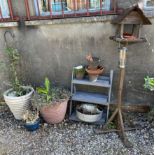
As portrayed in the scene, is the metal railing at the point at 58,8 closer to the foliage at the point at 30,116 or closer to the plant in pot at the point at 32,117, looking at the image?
the plant in pot at the point at 32,117

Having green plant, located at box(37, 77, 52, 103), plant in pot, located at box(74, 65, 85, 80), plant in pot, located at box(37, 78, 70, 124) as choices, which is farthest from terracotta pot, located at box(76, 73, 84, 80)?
green plant, located at box(37, 77, 52, 103)

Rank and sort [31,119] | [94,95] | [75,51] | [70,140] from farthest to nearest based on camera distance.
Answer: [94,95] → [75,51] → [31,119] → [70,140]

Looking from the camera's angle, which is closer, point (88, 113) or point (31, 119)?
point (31, 119)

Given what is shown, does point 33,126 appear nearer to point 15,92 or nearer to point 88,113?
point 15,92

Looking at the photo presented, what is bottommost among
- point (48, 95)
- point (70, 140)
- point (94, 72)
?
point (70, 140)

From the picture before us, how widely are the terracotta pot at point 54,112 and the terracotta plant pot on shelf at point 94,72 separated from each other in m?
0.51

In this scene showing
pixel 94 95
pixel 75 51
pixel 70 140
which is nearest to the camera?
pixel 70 140

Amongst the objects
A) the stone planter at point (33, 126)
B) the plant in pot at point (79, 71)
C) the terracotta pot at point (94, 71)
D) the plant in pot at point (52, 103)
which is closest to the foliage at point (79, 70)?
the plant in pot at point (79, 71)

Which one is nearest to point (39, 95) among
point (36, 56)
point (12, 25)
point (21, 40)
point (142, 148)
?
point (36, 56)

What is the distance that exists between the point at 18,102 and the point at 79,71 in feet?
3.36

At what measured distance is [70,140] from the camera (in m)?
2.63

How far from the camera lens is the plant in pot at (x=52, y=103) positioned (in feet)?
8.73

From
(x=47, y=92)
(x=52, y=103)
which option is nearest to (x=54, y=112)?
(x=52, y=103)

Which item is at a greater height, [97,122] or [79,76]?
[79,76]
